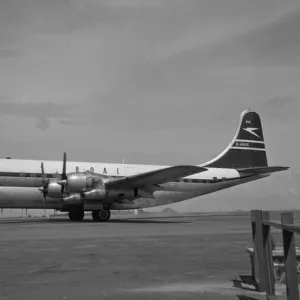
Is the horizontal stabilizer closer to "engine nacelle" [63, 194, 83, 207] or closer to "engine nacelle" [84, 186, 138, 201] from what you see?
"engine nacelle" [84, 186, 138, 201]

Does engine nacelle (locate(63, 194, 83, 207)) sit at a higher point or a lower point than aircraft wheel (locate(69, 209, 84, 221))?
higher

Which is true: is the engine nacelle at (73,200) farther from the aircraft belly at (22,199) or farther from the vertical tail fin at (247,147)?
the vertical tail fin at (247,147)

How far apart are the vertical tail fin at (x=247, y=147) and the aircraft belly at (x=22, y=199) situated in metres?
17.6

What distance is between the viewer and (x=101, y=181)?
3003 centimetres

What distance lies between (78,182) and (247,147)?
2020 cm

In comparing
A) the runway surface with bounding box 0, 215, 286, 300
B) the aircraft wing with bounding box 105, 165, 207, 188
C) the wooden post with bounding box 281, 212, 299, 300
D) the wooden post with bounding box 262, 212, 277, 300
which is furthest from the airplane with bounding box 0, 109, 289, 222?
the wooden post with bounding box 281, 212, 299, 300

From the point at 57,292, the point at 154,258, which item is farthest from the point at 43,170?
the point at 57,292

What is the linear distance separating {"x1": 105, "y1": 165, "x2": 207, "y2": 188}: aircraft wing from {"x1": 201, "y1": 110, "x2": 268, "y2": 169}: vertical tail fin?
12020mm

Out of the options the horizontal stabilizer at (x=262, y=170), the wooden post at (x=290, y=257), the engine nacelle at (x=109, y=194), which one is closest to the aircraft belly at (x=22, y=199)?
the engine nacelle at (x=109, y=194)

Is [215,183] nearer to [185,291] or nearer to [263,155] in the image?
[263,155]

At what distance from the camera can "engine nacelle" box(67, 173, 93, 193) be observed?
28.9 metres

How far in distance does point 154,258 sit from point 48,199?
22.5 m

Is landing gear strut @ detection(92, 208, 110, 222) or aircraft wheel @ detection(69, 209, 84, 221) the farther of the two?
aircraft wheel @ detection(69, 209, 84, 221)

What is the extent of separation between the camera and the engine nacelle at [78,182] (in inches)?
1136
